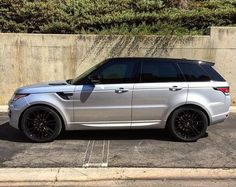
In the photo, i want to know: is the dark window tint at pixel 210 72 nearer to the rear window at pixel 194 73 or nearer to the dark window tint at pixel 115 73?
the rear window at pixel 194 73

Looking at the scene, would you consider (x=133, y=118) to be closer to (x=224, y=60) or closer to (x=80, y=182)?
(x=80, y=182)

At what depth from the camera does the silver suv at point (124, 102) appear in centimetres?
838

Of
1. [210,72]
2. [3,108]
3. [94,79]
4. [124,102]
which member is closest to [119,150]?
[124,102]

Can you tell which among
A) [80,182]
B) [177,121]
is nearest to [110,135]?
[177,121]

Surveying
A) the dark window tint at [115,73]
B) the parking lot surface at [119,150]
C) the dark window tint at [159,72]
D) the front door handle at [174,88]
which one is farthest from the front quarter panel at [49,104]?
the front door handle at [174,88]

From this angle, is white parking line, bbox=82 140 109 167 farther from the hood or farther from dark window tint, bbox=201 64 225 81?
dark window tint, bbox=201 64 225 81

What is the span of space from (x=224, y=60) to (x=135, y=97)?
4.73m

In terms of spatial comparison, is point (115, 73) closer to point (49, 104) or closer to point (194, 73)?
point (49, 104)

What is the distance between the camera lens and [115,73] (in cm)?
853

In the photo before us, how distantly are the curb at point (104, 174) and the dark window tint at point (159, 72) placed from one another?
2176 millimetres

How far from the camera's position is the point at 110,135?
8.98m

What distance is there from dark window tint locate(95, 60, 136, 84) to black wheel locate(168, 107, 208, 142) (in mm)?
1079

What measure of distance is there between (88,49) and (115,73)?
386 cm

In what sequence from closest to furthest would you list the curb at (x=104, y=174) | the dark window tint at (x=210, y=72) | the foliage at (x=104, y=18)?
the curb at (x=104, y=174)
the dark window tint at (x=210, y=72)
the foliage at (x=104, y=18)
